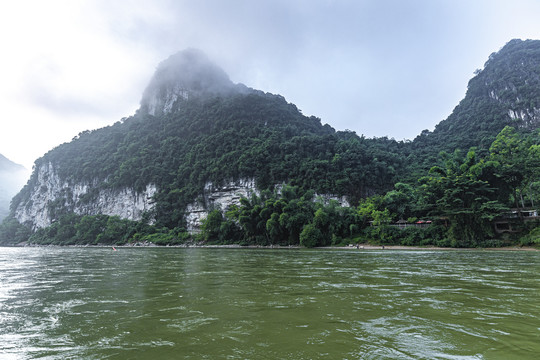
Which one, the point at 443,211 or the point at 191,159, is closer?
the point at 443,211

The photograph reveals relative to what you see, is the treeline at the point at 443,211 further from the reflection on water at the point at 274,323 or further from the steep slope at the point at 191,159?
the reflection on water at the point at 274,323

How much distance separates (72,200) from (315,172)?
10096 centimetres

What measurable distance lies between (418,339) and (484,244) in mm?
41694

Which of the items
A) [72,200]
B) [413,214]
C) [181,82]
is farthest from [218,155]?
[181,82]

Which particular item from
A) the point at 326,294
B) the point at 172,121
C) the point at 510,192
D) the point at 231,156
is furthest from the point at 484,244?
the point at 172,121

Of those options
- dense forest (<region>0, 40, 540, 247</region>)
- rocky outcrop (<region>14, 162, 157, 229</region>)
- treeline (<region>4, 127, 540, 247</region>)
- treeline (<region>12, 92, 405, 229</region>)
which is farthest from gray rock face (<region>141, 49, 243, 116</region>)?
treeline (<region>4, 127, 540, 247</region>)

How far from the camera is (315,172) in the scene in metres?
71.8

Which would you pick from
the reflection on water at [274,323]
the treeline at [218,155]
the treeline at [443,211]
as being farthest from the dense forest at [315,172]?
the reflection on water at [274,323]

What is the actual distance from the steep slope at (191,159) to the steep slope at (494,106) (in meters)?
18.7

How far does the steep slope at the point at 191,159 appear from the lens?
75875 millimetres

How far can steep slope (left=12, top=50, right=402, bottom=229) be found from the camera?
7588 centimetres

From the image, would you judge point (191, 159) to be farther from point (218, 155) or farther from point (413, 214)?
point (413, 214)

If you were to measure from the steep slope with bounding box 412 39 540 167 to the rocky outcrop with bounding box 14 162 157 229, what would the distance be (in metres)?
94.4

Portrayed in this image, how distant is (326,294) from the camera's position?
274 inches
